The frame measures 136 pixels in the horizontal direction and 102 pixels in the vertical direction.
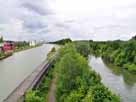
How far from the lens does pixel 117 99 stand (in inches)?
684

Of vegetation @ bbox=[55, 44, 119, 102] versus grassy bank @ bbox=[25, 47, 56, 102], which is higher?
vegetation @ bbox=[55, 44, 119, 102]

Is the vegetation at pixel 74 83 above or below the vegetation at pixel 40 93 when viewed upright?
above

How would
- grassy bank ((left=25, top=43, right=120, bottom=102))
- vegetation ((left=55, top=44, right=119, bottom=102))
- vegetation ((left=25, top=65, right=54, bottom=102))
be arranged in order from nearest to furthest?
grassy bank ((left=25, top=43, right=120, bottom=102))
vegetation ((left=55, top=44, right=119, bottom=102))
vegetation ((left=25, top=65, right=54, bottom=102))

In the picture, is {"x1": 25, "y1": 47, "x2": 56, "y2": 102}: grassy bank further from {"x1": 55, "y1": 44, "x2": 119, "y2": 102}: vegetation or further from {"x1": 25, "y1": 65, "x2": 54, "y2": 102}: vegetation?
{"x1": 55, "y1": 44, "x2": 119, "y2": 102}: vegetation

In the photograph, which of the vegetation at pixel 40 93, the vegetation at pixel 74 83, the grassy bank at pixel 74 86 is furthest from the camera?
the vegetation at pixel 40 93

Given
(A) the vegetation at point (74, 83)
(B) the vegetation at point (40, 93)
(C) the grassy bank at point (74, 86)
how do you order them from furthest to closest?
(B) the vegetation at point (40, 93) < (A) the vegetation at point (74, 83) < (C) the grassy bank at point (74, 86)

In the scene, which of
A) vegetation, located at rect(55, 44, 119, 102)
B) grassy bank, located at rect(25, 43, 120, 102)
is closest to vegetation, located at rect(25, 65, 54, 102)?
grassy bank, located at rect(25, 43, 120, 102)

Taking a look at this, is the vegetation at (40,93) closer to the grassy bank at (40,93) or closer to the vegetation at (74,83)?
the grassy bank at (40,93)

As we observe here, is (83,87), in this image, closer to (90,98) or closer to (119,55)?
(90,98)

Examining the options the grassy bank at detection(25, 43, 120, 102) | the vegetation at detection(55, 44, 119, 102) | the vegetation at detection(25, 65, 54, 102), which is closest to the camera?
Result: the grassy bank at detection(25, 43, 120, 102)

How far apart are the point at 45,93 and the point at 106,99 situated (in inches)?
587

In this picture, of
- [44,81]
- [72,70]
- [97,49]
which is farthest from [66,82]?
[97,49]

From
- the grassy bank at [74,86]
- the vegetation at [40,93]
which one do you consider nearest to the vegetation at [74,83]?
the grassy bank at [74,86]

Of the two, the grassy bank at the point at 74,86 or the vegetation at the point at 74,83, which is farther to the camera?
the vegetation at the point at 74,83
